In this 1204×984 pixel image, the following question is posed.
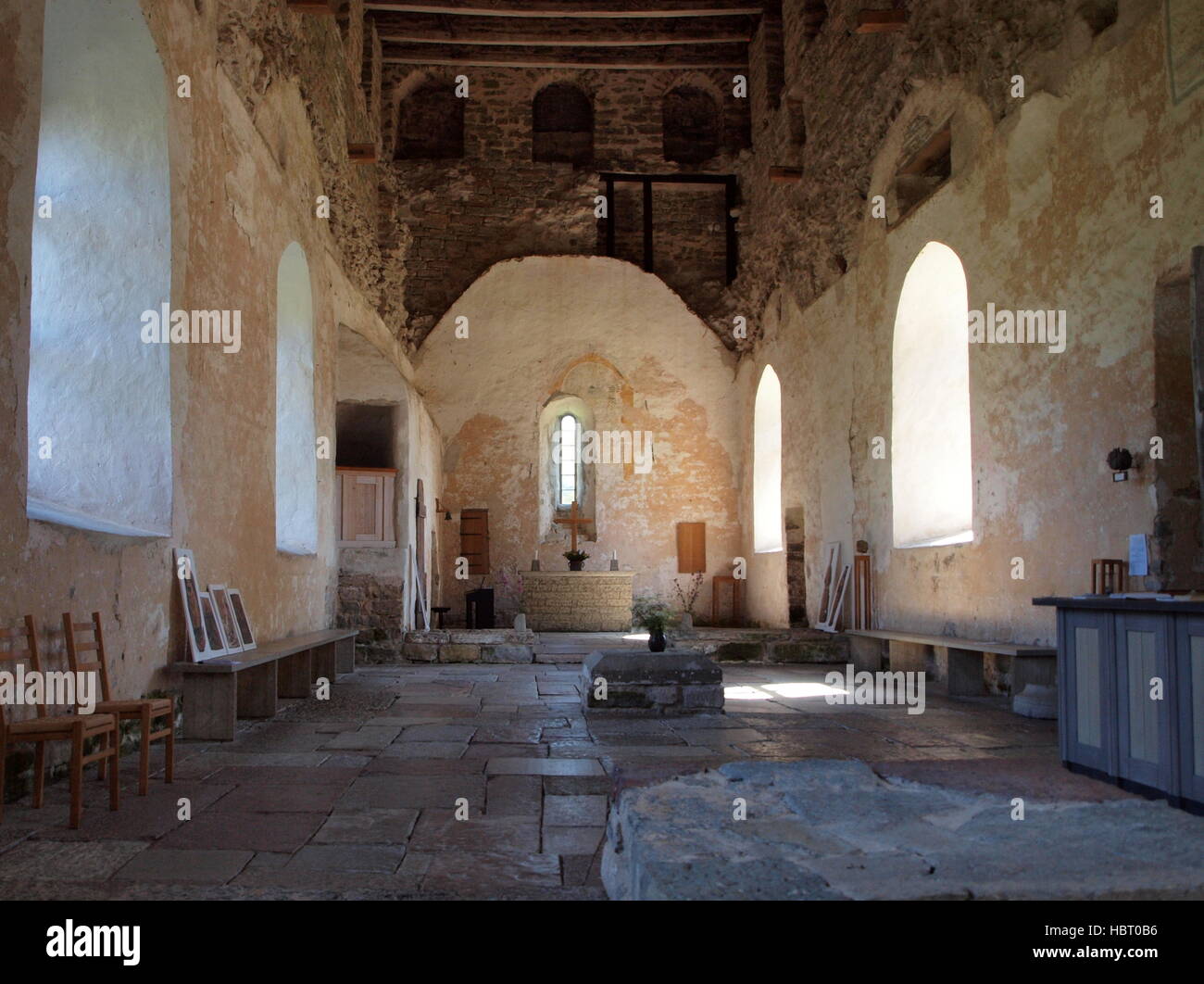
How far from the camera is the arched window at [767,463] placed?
15.7 metres

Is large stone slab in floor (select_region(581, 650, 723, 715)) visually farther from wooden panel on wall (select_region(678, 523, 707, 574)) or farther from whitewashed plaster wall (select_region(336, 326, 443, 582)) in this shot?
wooden panel on wall (select_region(678, 523, 707, 574))

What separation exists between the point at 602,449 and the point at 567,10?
718 cm

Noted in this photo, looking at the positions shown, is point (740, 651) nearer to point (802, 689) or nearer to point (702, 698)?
point (802, 689)

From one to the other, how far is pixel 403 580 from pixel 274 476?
363cm

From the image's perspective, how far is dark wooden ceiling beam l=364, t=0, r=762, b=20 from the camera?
15.7 meters

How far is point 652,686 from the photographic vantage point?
7.67m

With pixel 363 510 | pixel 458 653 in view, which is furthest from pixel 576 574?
pixel 363 510

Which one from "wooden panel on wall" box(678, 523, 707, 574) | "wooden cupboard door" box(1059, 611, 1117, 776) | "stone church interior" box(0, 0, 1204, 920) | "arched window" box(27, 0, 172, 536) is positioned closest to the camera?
"stone church interior" box(0, 0, 1204, 920)

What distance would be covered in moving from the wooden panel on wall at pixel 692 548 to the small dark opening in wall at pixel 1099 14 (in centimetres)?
1090

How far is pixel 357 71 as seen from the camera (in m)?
14.8

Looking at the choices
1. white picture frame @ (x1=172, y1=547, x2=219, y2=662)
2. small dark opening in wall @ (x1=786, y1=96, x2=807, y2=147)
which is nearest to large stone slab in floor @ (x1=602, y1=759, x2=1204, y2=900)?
white picture frame @ (x1=172, y1=547, x2=219, y2=662)

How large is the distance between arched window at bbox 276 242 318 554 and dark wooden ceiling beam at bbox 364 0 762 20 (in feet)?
23.8

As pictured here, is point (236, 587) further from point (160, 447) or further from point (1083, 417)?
point (1083, 417)
